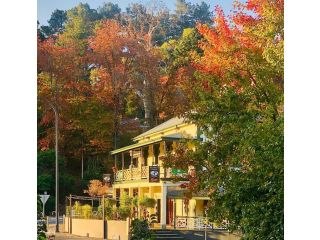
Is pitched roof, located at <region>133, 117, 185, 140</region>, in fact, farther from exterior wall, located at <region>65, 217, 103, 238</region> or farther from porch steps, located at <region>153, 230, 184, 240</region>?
porch steps, located at <region>153, 230, 184, 240</region>

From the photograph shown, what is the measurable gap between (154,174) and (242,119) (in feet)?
5.71

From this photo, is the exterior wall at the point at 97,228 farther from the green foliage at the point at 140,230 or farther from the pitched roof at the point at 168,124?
the pitched roof at the point at 168,124

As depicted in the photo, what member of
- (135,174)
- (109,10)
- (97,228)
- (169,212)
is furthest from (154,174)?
(109,10)

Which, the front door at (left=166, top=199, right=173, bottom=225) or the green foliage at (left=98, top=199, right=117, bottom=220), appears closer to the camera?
the green foliage at (left=98, top=199, right=117, bottom=220)

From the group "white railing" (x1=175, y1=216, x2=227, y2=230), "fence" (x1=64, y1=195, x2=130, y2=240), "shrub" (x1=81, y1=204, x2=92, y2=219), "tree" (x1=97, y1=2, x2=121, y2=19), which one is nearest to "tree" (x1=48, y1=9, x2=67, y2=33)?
"tree" (x1=97, y1=2, x2=121, y2=19)

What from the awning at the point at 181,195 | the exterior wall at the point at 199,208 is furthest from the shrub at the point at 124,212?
the exterior wall at the point at 199,208

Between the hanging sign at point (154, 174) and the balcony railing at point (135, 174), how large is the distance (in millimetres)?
44

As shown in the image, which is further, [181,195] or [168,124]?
[181,195]

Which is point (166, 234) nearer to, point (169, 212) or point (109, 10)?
point (169, 212)

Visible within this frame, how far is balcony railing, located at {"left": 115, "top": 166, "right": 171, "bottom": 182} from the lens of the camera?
25.5 feet

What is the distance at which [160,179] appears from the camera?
8102 millimetres
